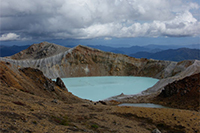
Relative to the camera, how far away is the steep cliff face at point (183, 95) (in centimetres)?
2802

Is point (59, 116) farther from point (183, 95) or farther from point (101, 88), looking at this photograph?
point (101, 88)

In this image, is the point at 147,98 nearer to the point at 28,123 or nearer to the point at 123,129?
the point at 123,129

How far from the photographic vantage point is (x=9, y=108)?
10.6 m

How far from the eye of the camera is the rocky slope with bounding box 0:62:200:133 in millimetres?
9633

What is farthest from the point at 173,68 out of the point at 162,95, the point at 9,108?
the point at 9,108

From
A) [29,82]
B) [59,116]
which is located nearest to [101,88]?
[29,82]

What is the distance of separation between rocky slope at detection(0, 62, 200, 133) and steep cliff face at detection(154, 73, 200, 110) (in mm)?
11343

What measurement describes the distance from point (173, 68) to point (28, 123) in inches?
2601

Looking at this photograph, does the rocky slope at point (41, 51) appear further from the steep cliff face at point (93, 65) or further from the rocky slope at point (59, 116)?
the rocky slope at point (59, 116)

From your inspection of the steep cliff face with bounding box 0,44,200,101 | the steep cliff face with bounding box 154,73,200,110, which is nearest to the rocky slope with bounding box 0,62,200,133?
the steep cliff face with bounding box 154,73,200,110

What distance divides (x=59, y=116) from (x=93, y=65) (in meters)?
63.7

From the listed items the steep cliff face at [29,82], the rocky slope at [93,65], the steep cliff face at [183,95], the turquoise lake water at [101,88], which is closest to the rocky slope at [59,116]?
the steep cliff face at [29,82]

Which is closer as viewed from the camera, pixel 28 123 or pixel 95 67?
pixel 28 123

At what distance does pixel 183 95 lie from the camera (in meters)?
30.2
